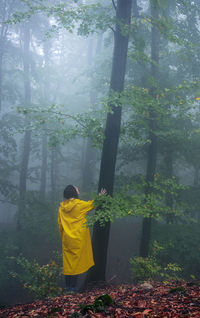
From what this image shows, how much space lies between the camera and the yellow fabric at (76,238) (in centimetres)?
581

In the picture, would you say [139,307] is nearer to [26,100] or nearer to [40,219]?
[40,219]

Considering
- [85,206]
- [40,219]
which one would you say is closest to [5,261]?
[40,219]

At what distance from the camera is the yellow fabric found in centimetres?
581

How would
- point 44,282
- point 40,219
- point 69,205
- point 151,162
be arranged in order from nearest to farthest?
point 44,282 < point 69,205 < point 151,162 < point 40,219

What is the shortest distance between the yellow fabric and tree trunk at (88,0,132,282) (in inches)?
16.7

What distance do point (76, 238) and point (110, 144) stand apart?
8.24 feet

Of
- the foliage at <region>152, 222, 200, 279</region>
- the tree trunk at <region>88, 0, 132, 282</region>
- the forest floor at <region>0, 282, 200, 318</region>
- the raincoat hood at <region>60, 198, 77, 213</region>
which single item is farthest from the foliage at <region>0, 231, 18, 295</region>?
the forest floor at <region>0, 282, 200, 318</region>

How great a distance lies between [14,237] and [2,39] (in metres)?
12.2

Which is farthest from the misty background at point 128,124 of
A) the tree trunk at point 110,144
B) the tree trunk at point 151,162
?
the tree trunk at point 110,144

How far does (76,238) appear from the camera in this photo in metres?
5.81

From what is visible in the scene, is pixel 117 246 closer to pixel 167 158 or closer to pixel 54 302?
pixel 167 158

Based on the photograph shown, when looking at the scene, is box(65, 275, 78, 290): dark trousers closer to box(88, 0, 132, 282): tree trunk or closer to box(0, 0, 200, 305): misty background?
box(88, 0, 132, 282): tree trunk

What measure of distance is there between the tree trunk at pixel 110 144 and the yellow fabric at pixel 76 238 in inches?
16.7

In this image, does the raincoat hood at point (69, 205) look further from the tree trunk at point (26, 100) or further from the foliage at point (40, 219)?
the tree trunk at point (26, 100)
